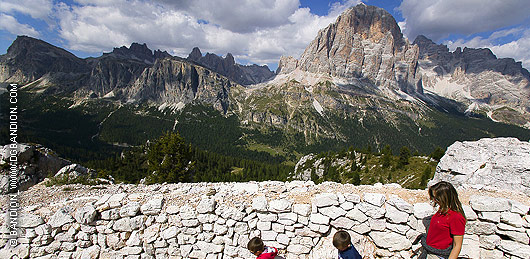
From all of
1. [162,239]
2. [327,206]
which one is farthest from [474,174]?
[162,239]

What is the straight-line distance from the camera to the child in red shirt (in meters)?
5.03

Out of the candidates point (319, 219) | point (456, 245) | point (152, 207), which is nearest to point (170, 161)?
point (152, 207)

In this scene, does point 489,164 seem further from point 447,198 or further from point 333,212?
point 333,212

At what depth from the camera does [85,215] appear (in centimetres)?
809

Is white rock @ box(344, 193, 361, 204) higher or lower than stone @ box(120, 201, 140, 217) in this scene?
higher

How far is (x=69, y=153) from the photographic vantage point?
110250 mm

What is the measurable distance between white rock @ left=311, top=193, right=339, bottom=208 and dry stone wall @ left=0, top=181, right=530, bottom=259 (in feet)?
0.12

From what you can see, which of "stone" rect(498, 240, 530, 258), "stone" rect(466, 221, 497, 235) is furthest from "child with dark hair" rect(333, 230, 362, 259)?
"stone" rect(498, 240, 530, 258)

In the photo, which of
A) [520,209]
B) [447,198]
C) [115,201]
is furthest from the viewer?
[115,201]

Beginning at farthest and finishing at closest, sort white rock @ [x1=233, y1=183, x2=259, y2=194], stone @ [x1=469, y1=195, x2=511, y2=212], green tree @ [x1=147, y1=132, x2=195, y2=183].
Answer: green tree @ [x1=147, y1=132, x2=195, y2=183] < white rock @ [x1=233, y1=183, x2=259, y2=194] < stone @ [x1=469, y1=195, x2=511, y2=212]

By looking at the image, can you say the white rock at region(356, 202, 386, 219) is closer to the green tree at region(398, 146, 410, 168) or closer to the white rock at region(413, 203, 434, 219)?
the white rock at region(413, 203, 434, 219)

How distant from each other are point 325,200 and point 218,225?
13.7 feet

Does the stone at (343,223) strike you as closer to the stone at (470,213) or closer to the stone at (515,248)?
the stone at (470,213)

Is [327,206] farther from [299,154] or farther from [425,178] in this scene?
[299,154]
